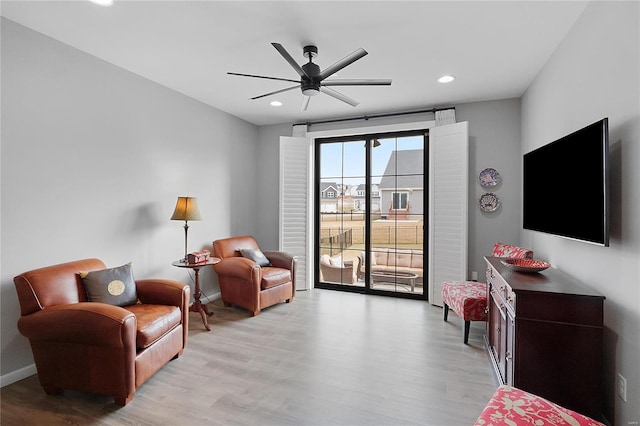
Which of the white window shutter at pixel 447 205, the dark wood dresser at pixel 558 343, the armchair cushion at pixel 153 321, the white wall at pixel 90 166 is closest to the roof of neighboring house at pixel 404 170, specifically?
the white window shutter at pixel 447 205

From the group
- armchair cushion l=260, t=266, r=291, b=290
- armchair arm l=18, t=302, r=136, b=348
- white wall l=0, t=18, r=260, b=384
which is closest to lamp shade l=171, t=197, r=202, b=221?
white wall l=0, t=18, r=260, b=384

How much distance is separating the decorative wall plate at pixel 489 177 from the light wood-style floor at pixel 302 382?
69.0 inches

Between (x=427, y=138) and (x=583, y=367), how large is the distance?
3.22 m

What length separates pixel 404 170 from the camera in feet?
14.9

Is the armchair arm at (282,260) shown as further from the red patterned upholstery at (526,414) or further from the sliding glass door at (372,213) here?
the red patterned upholstery at (526,414)

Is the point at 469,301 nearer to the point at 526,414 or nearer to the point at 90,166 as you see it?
the point at 526,414

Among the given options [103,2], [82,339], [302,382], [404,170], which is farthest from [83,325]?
[404,170]

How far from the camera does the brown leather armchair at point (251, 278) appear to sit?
147 inches

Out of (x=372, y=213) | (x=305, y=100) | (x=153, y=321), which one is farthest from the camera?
(x=372, y=213)

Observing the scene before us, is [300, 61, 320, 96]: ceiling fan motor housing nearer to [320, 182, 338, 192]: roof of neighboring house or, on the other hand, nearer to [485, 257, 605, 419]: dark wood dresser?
[485, 257, 605, 419]: dark wood dresser

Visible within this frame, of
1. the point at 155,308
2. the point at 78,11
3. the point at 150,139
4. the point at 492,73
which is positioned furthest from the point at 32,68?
the point at 492,73

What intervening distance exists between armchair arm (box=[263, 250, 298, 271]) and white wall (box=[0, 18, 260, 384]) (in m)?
0.88

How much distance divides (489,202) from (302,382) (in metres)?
3.13

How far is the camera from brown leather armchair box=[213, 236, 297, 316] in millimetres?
3730
